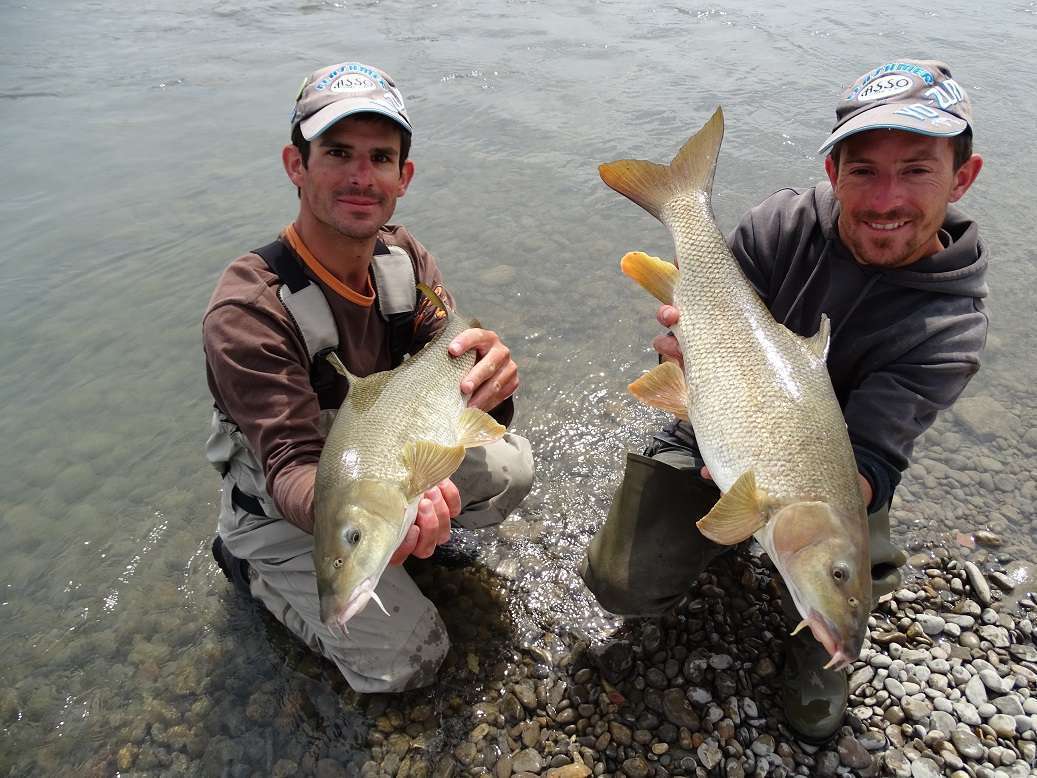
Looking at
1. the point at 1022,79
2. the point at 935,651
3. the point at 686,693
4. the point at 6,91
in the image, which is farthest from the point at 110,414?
the point at 1022,79

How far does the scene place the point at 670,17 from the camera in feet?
48.7

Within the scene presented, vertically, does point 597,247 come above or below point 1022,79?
below

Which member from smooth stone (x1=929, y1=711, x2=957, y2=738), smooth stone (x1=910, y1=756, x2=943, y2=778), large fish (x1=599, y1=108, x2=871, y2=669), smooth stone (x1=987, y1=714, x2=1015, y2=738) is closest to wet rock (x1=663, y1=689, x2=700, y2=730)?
large fish (x1=599, y1=108, x2=871, y2=669)

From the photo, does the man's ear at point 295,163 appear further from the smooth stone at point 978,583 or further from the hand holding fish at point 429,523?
the smooth stone at point 978,583

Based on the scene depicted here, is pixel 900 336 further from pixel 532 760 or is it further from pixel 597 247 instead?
pixel 597 247

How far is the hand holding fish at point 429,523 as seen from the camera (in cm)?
269

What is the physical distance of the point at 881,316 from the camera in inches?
123

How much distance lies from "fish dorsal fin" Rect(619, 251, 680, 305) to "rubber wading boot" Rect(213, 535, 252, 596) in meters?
2.37

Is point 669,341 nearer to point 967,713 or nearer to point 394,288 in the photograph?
point 394,288

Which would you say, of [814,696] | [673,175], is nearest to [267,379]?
[673,175]

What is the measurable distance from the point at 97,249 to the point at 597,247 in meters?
4.82

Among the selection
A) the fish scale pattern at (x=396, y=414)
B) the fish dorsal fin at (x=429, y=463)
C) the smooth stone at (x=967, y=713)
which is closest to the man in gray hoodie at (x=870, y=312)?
the smooth stone at (x=967, y=713)

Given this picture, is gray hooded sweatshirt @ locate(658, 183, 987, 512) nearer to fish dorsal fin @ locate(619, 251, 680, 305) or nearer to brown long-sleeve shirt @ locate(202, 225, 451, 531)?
fish dorsal fin @ locate(619, 251, 680, 305)

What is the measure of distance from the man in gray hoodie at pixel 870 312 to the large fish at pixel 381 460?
37.0 inches
